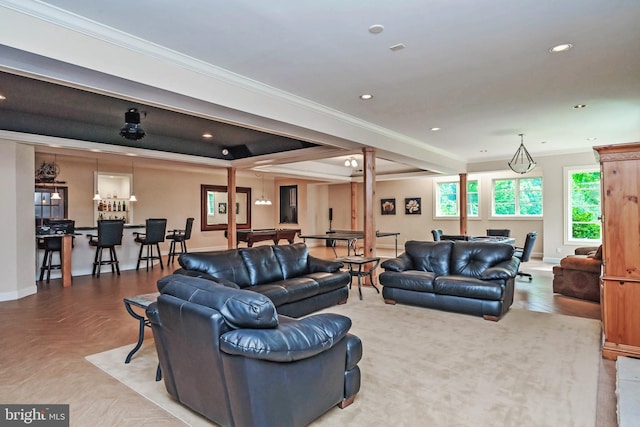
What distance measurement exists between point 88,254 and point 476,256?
7.30m

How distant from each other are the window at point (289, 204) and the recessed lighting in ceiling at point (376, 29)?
10412mm

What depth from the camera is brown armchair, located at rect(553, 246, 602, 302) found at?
16.8 ft

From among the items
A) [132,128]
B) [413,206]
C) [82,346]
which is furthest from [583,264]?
[413,206]

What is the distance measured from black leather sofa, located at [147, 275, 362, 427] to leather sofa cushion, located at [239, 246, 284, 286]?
7.06 feet

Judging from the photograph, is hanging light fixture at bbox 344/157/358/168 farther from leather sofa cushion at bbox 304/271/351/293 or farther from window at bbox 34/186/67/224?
window at bbox 34/186/67/224

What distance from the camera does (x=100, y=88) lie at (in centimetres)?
329

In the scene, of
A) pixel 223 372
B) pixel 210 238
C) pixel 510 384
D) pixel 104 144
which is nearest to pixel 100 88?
pixel 223 372

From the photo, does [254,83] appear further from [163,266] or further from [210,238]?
[210,238]

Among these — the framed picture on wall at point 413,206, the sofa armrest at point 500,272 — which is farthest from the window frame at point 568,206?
the sofa armrest at point 500,272

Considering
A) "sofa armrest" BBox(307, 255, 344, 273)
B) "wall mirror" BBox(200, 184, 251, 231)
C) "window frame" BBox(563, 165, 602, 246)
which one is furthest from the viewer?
"wall mirror" BBox(200, 184, 251, 231)

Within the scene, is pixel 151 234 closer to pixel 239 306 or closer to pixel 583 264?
pixel 239 306

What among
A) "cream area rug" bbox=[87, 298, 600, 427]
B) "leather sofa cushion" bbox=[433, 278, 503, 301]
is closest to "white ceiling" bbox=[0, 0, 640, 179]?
"leather sofa cushion" bbox=[433, 278, 503, 301]

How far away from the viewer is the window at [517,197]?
10258mm

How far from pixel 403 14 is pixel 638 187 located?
246 centimetres
